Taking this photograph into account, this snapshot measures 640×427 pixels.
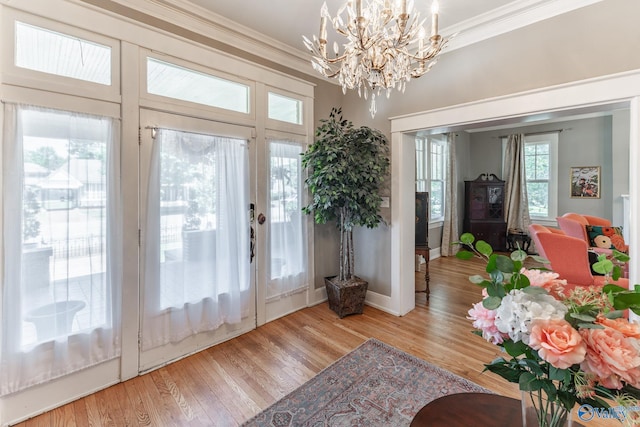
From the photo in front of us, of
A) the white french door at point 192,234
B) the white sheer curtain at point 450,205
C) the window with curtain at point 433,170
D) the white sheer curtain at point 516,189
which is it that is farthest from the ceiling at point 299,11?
the white sheer curtain at point 516,189

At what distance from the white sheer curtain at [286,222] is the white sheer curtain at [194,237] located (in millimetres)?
346

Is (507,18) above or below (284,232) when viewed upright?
above

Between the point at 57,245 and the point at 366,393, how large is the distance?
7.79 feet

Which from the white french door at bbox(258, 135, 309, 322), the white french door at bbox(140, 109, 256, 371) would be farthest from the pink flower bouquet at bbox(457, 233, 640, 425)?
the white french door at bbox(258, 135, 309, 322)

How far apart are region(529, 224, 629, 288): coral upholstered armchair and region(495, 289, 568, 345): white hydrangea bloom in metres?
2.79

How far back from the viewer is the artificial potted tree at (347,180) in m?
3.05

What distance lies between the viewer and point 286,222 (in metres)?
3.29

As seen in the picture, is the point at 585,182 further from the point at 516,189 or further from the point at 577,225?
the point at 577,225

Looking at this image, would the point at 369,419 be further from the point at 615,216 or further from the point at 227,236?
the point at 615,216

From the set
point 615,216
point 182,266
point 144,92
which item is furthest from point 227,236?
point 615,216

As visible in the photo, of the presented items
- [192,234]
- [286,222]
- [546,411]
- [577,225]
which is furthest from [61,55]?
[577,225]

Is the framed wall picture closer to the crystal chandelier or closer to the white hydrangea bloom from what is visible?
the crystal chandelier

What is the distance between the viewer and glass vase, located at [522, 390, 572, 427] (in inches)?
31.4

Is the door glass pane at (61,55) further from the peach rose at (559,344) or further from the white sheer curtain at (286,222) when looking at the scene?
the peach rose at (559,344)
